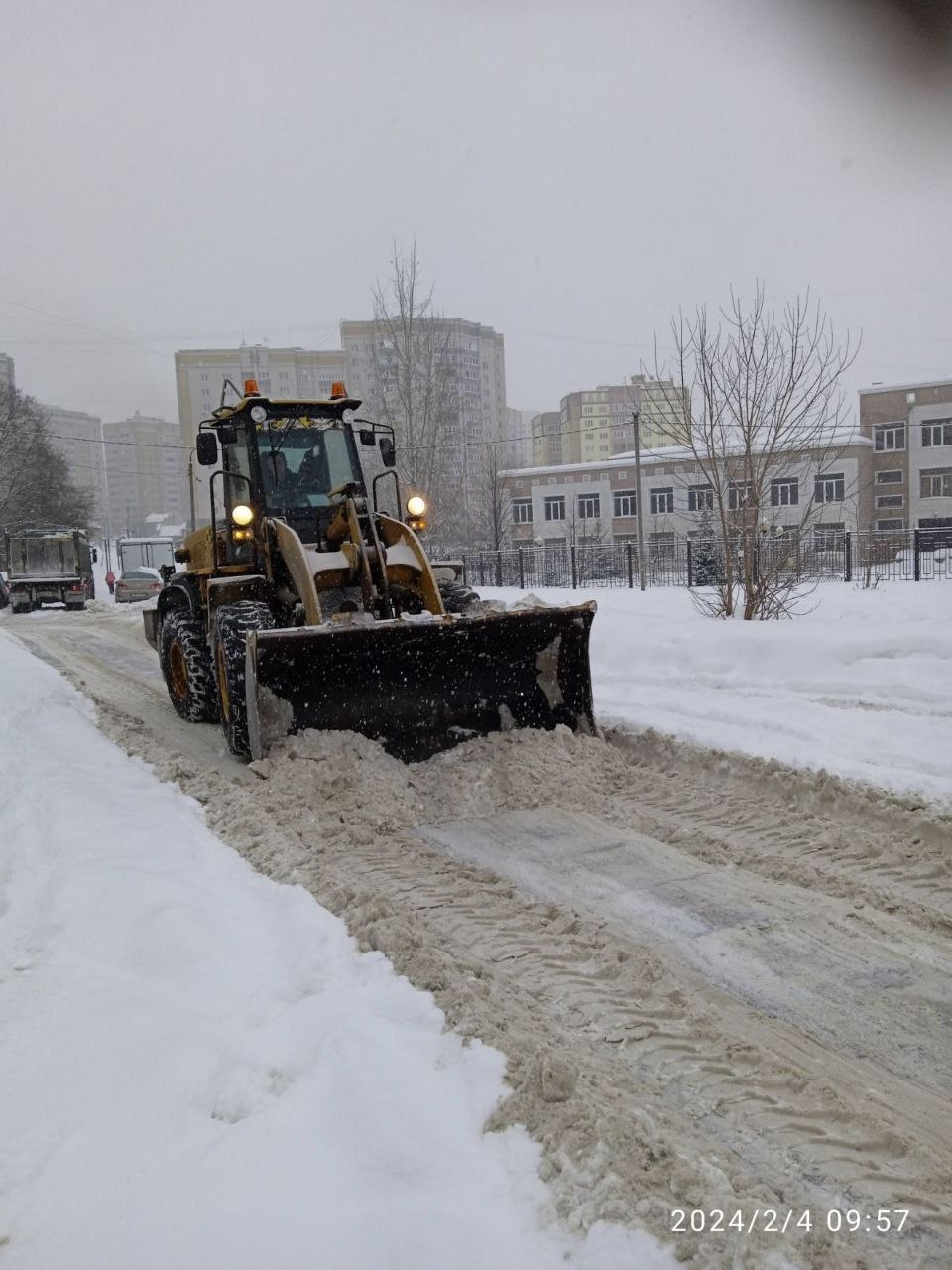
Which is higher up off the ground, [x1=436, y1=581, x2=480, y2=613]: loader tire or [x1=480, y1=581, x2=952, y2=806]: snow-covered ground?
[x1=436, y1=581, x2=480, y2=613]: loader tire

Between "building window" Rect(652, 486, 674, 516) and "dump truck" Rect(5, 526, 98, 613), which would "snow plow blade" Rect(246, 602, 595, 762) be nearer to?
"dump truck" Rect(5, 526, 98, 613)

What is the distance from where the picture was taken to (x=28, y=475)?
45219 mm

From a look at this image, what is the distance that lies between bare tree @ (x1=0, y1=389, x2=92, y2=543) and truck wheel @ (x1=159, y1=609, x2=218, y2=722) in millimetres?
33489

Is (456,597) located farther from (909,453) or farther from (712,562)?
(909,453)

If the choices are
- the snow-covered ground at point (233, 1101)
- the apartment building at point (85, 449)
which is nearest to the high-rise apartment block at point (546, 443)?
the apartment building at point (85, 449)

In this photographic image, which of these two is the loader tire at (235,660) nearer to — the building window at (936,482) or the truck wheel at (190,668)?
the truck wheel at (190,668)

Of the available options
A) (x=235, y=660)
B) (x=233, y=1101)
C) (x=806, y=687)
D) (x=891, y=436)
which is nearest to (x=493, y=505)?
(x=891, y=436)

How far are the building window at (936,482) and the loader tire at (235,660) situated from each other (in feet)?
147

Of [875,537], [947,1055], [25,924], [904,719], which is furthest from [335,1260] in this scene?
[875,537]

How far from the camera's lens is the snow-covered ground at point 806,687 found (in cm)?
564

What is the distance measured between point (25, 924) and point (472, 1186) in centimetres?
228

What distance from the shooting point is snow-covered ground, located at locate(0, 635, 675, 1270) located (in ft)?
6.52
